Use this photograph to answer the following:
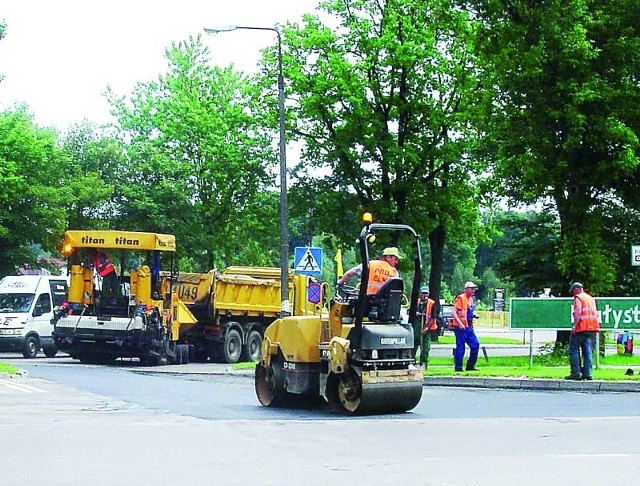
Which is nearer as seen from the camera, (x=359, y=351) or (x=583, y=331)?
(x=359, y=351)

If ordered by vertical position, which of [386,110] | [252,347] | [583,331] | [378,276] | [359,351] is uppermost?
[386,110]

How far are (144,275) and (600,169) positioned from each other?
11570mm

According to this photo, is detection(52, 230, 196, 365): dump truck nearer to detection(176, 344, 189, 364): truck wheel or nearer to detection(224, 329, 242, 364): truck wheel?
detection(176, 344, 189, 364): truck wheel

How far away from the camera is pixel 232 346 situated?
3122cm

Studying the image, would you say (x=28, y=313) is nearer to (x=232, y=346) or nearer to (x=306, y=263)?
(x=232, y=346)

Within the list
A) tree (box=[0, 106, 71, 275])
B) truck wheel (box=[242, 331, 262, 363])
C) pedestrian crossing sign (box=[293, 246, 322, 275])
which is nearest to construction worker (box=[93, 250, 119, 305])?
truck wheel (box=[242, 331, 262, 363])

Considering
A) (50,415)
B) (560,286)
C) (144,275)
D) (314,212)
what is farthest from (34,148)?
(50,415)

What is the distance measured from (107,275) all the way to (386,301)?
1505 centimetres

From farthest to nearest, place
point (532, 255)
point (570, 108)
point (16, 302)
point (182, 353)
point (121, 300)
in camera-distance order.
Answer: point (16, 302) → point (532, 255) → point (182, 353) → point (121, 300) → point (570, 108)

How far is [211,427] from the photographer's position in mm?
13461

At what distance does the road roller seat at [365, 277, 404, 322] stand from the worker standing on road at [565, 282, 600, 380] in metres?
6.46

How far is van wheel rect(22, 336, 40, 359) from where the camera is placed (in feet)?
109

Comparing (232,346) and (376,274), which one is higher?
(376,274)

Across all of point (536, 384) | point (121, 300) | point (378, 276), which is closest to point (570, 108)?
point (536, 384)
